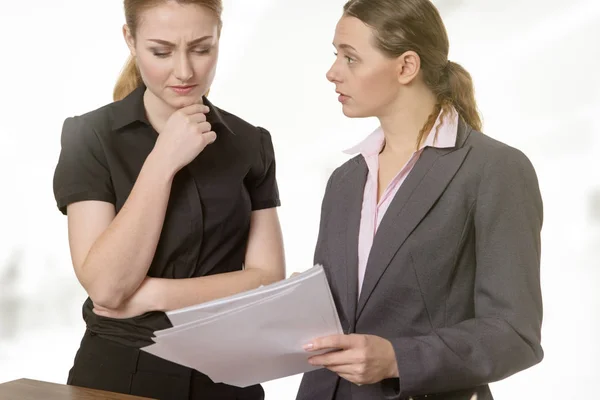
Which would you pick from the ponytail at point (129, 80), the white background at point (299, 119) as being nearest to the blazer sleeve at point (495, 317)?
the ponytail at point (129, 80)

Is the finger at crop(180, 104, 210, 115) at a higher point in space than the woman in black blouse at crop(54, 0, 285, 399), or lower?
higher

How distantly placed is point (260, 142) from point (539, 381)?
2.00m

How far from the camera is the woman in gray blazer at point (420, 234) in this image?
1.64 meters

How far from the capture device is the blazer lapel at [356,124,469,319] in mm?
1769

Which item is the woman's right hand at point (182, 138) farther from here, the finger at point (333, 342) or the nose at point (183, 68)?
the finger at point (333, 342)

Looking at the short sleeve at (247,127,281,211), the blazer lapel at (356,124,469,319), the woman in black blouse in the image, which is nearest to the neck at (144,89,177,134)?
the woman in black blouse

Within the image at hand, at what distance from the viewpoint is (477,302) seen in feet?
5.54

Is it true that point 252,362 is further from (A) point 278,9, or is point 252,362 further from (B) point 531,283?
(A) point 278,9

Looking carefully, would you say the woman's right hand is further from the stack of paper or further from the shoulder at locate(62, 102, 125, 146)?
the stack of paper

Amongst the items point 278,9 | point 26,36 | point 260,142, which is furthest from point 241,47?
point 260,142

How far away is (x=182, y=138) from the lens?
6.74 feet

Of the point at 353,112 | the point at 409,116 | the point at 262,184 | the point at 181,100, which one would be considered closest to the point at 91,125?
the point at 181,100

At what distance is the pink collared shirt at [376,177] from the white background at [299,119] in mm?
1706

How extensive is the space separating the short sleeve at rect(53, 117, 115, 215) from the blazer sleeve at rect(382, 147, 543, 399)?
2.71ft
